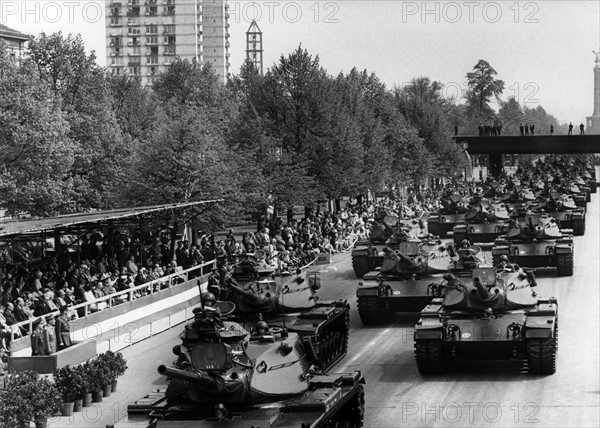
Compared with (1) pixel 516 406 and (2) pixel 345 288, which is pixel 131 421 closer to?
(1) pixel 516 406

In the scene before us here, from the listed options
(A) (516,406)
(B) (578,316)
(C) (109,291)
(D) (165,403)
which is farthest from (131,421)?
(B) (578,316)

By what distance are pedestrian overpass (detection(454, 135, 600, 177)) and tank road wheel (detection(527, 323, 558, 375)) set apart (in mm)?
74958

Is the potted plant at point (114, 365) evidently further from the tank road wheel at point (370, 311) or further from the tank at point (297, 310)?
the tank road wheel at point (370, 311)

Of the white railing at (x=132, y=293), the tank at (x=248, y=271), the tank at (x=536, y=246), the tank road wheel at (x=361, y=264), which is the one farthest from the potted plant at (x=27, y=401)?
the tank at (x=536, y=246)

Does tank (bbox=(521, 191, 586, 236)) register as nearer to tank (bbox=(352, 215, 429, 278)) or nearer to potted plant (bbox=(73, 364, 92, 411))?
tank (bbox=(352, 215, 429, 278))

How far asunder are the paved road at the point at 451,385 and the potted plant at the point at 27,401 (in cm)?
60

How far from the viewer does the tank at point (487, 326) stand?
2617 centimetres

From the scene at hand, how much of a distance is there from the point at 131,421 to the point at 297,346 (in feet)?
12.0

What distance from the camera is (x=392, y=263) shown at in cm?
3459

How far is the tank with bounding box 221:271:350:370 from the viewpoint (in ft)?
91.3

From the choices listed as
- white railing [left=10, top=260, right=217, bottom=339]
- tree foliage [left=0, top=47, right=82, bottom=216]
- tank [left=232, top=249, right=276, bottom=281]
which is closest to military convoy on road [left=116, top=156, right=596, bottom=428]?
tank [left=232, top=249, right=276, bottom=281]

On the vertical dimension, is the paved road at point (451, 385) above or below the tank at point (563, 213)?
below

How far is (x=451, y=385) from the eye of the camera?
2617 cm

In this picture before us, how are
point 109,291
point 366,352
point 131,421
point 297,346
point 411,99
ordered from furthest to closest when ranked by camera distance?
point 411,99
point 109,291
point 366,352
point 297,346
point 131,421
